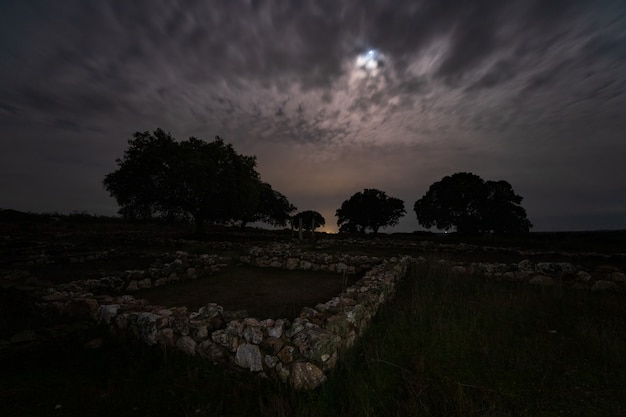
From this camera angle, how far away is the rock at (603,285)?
7930 mm

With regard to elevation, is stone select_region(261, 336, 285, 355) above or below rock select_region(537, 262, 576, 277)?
below

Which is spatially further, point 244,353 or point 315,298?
point 315,298

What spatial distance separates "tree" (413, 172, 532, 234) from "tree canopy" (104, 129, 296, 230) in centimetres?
2464

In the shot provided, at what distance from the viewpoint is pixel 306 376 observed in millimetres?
3648

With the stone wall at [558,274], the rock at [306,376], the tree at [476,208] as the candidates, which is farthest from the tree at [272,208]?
the rock at [306,376]

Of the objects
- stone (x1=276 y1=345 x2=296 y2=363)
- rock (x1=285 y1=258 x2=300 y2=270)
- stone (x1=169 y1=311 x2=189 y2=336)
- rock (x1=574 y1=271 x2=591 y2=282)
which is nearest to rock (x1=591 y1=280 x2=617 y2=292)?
rock (x1=574 y1=271 x2=591 y2=282)

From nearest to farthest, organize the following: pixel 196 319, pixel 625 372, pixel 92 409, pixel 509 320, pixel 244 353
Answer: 1. pixel 92 409
2. pixel 625 372
3. pixel 244 353
4. pixel 196 319
5. pixel 509 320

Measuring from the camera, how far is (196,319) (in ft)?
15.8

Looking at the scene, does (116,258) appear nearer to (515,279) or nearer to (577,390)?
(577,390)

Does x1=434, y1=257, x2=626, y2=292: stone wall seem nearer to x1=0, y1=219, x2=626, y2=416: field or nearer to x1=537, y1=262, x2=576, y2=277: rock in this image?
x1=537, y1=262, x2=576, y2=277: rock

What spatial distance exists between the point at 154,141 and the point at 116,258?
546 inches

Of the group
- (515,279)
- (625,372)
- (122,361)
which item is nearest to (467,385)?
(625,372)

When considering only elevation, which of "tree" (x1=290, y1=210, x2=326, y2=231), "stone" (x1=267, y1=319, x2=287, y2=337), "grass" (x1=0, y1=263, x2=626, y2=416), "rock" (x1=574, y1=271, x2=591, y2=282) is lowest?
"grass" (x1=0, y1=263, x2=626, y2=416)

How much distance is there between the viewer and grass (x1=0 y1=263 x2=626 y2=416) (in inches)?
128
